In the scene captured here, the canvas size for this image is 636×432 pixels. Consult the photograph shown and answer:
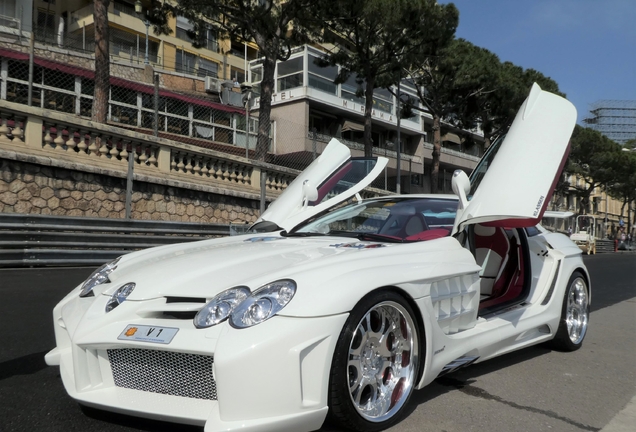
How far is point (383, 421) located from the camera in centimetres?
256

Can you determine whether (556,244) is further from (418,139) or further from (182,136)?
(418,139)

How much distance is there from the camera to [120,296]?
264cm

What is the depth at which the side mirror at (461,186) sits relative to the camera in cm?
350

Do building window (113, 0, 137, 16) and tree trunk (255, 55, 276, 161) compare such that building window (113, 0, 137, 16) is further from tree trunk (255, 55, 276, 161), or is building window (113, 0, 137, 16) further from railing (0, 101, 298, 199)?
railing (0, 101, 298, 199)

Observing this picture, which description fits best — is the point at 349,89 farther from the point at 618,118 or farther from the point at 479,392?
the point at 618,118

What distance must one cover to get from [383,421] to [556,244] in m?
2.66

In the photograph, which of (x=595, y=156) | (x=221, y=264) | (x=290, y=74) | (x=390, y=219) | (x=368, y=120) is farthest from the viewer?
(x=595, y=156)

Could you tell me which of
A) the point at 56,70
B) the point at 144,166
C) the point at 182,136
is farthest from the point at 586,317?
the point at 56,70

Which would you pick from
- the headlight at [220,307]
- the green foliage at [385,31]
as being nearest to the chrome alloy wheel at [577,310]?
the headlight at [220,307]

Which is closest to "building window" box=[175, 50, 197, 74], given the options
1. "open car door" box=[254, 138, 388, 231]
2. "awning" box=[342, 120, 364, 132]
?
"awning" box=[342, 120, 364, 132]

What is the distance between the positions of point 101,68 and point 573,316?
11.9 m

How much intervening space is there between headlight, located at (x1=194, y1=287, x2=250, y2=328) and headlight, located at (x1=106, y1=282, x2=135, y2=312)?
0.48 m

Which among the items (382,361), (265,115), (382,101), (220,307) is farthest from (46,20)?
(382,361)

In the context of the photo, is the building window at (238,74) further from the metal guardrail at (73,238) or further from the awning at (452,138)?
the metal guardrail at (73,238)
